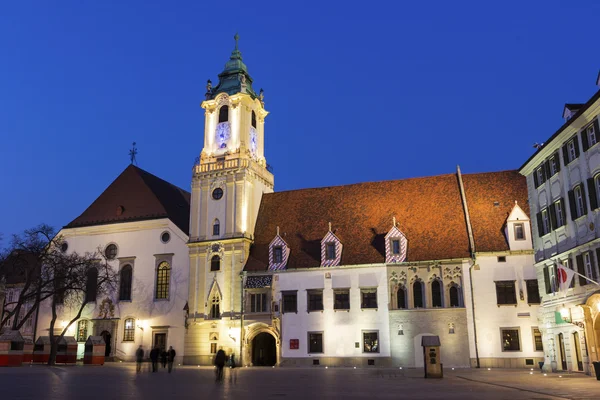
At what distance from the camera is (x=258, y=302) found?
49438 millimetres

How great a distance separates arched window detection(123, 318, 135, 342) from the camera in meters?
54.2

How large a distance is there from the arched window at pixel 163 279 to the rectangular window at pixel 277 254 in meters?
10.6

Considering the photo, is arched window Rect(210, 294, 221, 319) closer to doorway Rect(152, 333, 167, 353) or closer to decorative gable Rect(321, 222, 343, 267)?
doorway Rect(152, 333, 167, 353)

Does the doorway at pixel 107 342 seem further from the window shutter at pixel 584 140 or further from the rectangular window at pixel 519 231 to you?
the window shutter at pixel 584 140

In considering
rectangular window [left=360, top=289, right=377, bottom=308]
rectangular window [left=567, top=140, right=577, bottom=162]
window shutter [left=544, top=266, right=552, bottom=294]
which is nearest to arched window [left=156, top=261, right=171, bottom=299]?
rectangular window [left=360, top=289, right=377, bottom=308]

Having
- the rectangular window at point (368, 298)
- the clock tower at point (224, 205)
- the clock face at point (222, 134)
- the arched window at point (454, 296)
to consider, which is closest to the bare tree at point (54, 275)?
the clock tower at point (224, 205)

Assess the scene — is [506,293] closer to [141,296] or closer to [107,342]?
[141,296]

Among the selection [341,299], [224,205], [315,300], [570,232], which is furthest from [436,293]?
[224,205]

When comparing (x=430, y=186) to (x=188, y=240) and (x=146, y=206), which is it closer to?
(x=188, y=240)

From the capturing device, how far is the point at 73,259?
5100cm

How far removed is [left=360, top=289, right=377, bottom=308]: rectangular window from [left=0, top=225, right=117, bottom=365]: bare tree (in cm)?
2137

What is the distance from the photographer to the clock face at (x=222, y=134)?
56500mm

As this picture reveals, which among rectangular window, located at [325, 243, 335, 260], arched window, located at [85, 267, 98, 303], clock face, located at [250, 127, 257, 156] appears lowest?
arched window, located at [85, 267, 98, 303]

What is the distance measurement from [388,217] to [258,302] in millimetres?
12649
